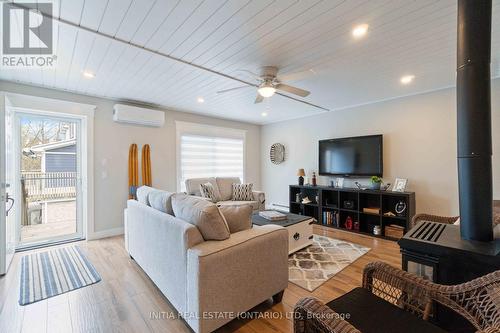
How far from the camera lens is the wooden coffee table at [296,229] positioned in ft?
10.1

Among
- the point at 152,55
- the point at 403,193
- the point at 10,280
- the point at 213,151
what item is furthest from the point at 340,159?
the point at 10,280

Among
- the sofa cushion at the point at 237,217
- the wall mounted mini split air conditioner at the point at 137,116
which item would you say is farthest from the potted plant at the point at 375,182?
the wall mounted mini split air conditioner at the point at 137,116

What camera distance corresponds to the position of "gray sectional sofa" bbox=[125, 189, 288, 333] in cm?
155

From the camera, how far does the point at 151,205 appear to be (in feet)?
8.38

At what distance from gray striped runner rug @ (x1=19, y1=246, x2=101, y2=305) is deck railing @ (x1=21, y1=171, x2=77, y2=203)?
3.24ft

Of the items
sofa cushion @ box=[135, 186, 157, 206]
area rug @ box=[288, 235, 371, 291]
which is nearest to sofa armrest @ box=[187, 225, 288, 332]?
area rug @ box=[288, 235, 371, 291]

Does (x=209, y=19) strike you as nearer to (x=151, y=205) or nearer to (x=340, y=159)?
(x=151, y=205)

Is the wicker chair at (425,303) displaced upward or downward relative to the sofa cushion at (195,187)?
downward

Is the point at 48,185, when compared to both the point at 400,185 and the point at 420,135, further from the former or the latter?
the point at 420,135

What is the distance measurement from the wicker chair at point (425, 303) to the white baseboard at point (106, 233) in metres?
4.03

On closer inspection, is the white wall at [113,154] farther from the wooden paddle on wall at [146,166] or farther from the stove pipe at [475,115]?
the stove pipe at [475,115]

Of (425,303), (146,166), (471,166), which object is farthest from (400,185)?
(146,166)

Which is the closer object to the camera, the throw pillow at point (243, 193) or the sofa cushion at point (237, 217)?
the sofa cushion at point (237, 217)

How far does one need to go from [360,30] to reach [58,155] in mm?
4711
